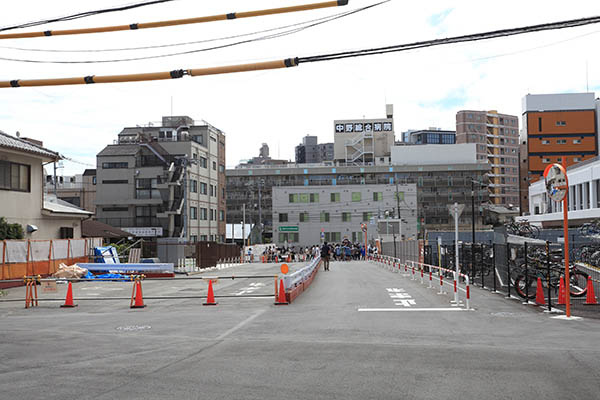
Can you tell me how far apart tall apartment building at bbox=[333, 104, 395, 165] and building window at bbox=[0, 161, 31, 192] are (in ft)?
247

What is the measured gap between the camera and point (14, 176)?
99.2ft

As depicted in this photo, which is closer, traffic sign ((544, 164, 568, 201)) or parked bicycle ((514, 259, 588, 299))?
traffic sign ((544, 164, 568, 201))

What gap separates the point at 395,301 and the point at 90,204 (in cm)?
7184

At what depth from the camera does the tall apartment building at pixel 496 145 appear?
111375mm

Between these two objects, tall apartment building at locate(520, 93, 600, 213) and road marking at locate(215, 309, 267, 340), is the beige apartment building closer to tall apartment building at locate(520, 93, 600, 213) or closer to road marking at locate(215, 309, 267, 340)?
road marking at locate(215, 309, 267, 340)

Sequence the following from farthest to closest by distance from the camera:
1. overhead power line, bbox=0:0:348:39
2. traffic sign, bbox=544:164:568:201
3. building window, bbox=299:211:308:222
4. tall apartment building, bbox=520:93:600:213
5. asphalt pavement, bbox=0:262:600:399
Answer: tall apartment building, bbox=520:93:600:213
building window, bbox=299:211:308:222
traffic sign, bbox=544:164:568:201
overhead power line, bbox=0:0:348:39
asphalt pavement, bbox=0:262:600:399

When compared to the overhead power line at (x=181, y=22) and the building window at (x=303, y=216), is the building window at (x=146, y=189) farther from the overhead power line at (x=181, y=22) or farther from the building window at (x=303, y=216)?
the overhead power line at (x=181, y=22)

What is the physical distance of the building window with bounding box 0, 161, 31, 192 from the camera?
29406 mm

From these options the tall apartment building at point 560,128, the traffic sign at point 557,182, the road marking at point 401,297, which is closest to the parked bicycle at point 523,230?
the road marking at point 401,297

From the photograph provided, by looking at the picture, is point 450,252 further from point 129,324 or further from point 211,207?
point 211,207

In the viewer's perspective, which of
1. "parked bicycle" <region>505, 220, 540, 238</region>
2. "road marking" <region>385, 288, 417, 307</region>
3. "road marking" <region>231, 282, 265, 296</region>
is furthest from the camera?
"parked bicycle" <region>505, 220, 540, 238</region>

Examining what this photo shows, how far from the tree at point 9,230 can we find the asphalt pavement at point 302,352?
32.7 feet

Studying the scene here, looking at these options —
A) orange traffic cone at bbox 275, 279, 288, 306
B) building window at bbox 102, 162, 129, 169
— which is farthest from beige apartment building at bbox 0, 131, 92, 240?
building window at bbox 102, 162, 129, 169

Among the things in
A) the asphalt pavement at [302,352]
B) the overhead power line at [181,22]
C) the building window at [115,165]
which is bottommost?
the asphalt pavement at [302,352]
